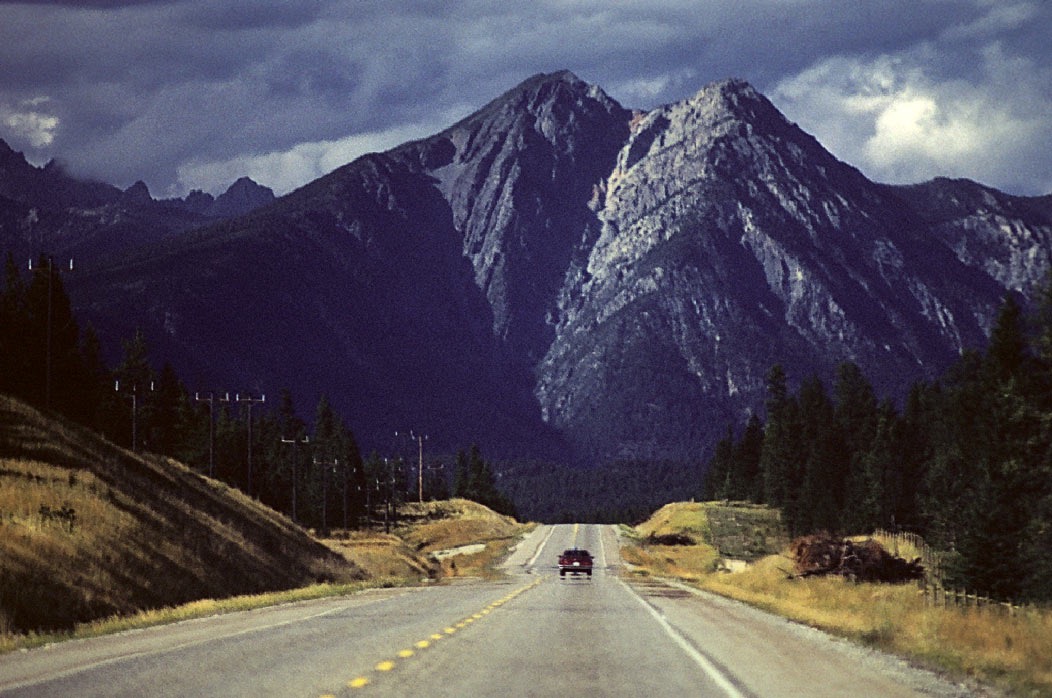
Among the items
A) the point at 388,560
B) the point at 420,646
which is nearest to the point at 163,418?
the point at 388,560

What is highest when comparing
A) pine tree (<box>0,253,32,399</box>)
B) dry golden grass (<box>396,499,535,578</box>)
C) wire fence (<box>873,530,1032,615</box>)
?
pine tree (<box>0,253,32,399</box>)

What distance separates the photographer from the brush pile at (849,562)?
52.8 m

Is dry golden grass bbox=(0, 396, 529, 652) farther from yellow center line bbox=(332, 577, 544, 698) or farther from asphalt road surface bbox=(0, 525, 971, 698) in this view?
yellow center line bbox=(332, 577, 544, 698)

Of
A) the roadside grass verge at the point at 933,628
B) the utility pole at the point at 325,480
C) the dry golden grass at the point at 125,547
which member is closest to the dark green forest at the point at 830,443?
the utility pole at the point at 325,480

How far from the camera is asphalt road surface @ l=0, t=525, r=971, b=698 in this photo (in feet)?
55.4

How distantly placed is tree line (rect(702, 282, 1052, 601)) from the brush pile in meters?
3.79

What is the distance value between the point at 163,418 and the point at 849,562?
106615mm

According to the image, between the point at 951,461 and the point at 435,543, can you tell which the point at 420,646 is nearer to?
the point at 951,461

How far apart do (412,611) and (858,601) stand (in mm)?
12103

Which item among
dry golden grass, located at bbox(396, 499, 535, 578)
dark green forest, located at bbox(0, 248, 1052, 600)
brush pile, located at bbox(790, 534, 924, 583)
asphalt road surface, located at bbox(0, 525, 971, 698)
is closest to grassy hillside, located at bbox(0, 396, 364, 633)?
asphalt road surface, located at bbox(0, 525, 971, 698)

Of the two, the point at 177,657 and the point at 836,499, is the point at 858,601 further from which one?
the point at 836,499

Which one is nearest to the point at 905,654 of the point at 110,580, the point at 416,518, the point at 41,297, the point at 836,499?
the point at 110,580

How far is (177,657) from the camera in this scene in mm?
20297

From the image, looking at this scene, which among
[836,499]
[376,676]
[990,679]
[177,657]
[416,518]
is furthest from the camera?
[416,518]
